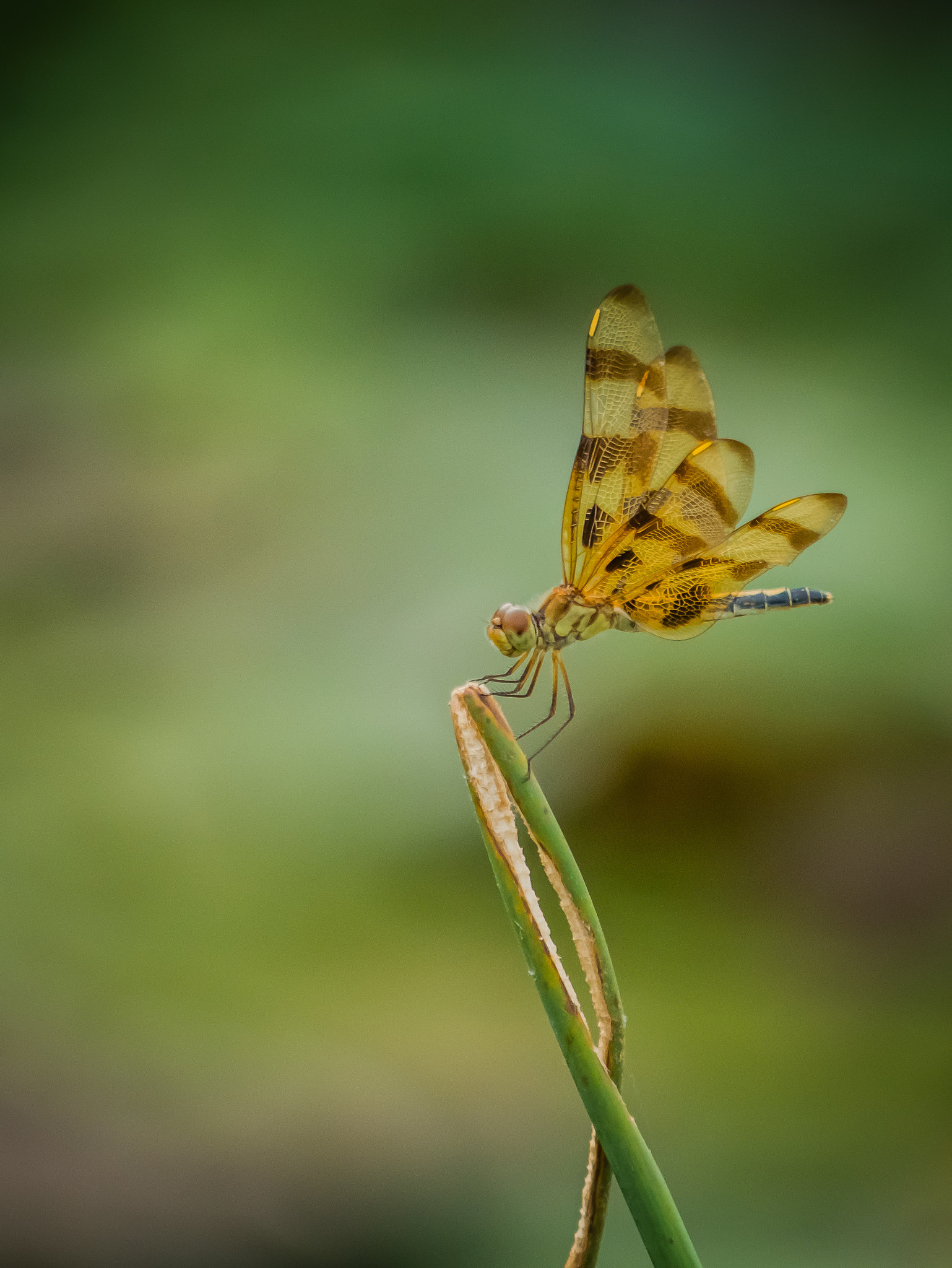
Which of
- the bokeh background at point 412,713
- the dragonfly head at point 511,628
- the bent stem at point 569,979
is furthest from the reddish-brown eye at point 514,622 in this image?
the bokeh background at point 412,713

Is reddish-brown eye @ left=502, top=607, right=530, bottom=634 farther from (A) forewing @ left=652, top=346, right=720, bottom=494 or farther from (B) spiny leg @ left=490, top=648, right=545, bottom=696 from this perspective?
(A) forewing @ left=652, top=346, right=720, bottom=494

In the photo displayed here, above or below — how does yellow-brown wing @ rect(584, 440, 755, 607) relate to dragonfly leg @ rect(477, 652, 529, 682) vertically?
above

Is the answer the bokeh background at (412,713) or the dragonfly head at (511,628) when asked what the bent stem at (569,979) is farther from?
the bokeh background at (412,713)

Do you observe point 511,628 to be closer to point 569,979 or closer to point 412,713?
point 569,979

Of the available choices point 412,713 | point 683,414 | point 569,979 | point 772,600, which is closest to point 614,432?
point 683,414

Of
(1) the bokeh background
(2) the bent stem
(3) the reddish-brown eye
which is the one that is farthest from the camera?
(1) the bokeh background

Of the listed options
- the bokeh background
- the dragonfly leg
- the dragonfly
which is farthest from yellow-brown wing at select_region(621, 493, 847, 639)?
the bokeh background
